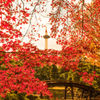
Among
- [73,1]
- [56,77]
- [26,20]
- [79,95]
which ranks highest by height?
[73,1]

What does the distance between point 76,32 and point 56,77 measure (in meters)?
13.9

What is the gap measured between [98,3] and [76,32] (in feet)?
10.9

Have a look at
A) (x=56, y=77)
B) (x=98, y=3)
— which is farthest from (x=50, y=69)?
(x=98, y=3)

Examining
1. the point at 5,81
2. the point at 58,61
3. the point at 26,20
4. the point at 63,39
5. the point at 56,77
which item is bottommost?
the point at 56,77

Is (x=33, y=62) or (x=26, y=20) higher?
(x=26, y=20)

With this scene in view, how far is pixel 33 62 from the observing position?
8.09m

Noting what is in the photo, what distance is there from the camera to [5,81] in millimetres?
8773

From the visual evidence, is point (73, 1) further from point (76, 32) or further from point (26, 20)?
point (26, 20)

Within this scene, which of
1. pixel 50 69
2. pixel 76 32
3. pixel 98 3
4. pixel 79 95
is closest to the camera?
pixel 76 32

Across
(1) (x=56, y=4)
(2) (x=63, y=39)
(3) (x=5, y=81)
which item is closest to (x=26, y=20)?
(1) (x=56, y=4)

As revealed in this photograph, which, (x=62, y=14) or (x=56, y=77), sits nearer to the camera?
(x=62, y=14)

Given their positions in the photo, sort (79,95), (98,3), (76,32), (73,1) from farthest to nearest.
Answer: (79,95) → (98,3) → (76,32) → (73,1)

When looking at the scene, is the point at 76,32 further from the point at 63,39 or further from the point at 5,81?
the point at 5,81

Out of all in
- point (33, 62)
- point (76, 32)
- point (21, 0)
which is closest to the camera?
point (21, 0)
